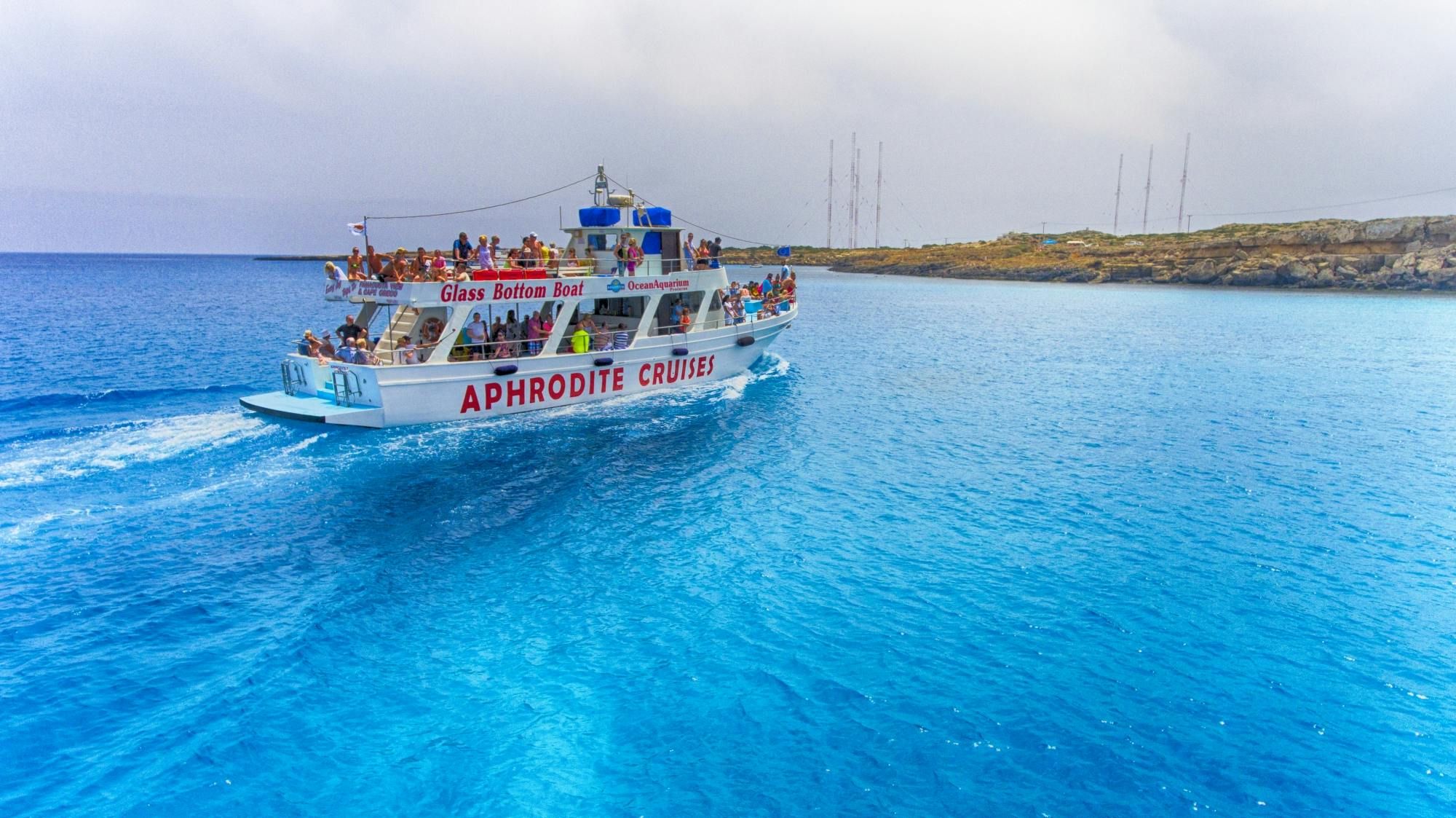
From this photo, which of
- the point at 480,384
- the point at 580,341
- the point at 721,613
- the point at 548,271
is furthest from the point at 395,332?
the point at 721,613

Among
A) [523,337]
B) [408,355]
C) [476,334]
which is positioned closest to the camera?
[408,355]

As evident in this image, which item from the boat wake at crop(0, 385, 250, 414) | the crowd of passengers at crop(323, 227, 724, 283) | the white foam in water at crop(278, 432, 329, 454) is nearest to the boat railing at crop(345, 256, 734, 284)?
the crowd of passengers at crop(323, 227, 724, 283)

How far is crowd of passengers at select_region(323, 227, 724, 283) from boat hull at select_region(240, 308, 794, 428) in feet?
8.60

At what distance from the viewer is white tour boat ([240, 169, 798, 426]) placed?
2089 centimetres

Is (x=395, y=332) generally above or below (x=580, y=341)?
above

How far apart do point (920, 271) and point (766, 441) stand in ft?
433

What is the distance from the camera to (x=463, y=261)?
2231 centimetres

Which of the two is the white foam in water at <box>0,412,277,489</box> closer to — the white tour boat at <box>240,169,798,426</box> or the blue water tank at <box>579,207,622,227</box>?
the white tour boat at <box>240,169,798,426</box>

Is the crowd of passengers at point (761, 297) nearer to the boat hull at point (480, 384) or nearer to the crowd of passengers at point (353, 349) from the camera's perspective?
the boat hull at point (480, 384)

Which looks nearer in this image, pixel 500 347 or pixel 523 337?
pixel 500 347

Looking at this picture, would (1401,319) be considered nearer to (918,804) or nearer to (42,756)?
(918,804)

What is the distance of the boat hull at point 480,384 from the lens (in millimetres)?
20484

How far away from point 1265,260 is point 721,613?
112690 mm

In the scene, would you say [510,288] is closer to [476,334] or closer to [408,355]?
[476,334]
